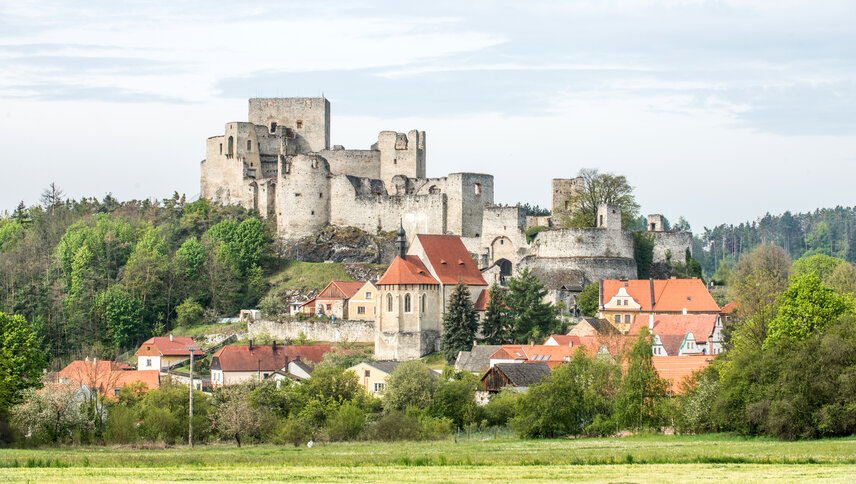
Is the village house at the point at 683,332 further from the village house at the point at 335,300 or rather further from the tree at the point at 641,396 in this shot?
the village house at the point at 335,300

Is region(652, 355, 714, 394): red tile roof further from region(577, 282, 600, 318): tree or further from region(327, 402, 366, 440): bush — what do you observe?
region(577, 282, 600, 318): tree

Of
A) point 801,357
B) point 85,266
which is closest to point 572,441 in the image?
point 801,357

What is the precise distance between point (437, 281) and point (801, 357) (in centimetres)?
2918

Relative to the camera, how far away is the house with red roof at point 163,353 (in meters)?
71.2

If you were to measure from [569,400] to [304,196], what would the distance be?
39508 mm

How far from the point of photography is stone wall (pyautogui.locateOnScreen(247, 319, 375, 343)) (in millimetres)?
71312

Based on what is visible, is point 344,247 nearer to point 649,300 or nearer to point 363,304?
point 363,304

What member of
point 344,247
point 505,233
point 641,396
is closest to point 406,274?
point 505,233

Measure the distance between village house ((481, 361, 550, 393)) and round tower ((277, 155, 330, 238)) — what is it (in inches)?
1146

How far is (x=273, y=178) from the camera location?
87.2 m

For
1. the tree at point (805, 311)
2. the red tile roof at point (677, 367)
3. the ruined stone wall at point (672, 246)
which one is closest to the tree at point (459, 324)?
the red tile roof at point (677, 367)

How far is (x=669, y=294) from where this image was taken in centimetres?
7056

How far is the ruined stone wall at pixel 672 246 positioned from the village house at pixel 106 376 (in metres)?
30.7

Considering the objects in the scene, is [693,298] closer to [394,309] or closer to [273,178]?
[394,309]
